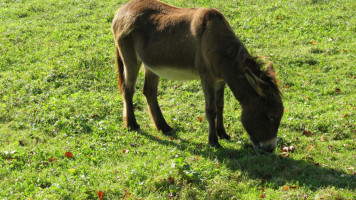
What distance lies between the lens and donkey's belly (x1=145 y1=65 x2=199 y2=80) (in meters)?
6.86

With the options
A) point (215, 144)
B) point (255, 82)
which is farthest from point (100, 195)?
point (255, 82)

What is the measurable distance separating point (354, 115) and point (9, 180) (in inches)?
234

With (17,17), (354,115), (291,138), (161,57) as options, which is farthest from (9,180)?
(17,17)

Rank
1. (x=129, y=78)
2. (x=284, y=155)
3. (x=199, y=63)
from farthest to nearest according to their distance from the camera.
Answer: (x=129, y=78) → (x=199, y=63) → (x=284, y=155)

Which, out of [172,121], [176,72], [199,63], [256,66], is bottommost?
[172,121]

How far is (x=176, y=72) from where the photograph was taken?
7039 millimetres

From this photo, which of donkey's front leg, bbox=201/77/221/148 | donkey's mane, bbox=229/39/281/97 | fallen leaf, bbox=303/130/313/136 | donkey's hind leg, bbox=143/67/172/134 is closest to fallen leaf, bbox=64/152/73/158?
donkey's hind leg, bbox=143/67/172/134

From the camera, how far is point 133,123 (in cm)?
782

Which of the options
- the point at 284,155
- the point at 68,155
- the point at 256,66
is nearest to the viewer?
the point at 256,66

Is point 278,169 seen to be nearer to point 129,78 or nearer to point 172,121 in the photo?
point 172,121

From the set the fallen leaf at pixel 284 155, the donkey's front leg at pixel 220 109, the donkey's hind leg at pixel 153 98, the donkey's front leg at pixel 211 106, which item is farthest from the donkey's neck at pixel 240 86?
the donkey's hind leg at pixel 153 98

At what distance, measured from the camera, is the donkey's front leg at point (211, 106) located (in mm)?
6527

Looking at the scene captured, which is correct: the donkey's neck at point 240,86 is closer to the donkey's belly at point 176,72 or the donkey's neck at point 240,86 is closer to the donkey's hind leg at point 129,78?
the donkey's belly at point 176,72

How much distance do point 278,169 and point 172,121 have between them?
2.68 metres
